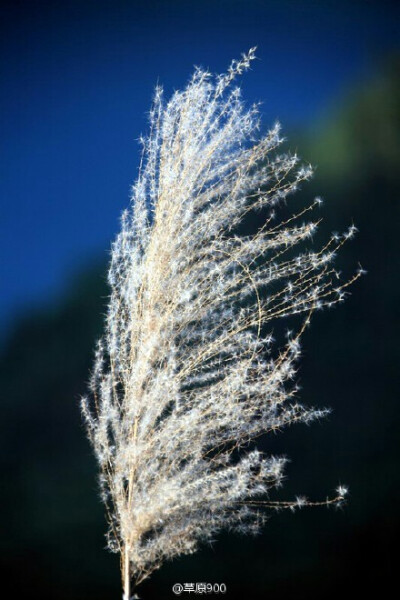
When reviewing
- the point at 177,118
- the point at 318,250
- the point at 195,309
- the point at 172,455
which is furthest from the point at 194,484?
the point at 177,118

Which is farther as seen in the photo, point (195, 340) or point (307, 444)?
point (307, 444)

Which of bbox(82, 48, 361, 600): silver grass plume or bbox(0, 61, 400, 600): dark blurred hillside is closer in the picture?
bbox(82, 48, 361, 600): silver grass plume

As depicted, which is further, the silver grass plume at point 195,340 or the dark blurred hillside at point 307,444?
the dark blurred hillside at point 307,444

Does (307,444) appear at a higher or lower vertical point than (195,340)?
lower

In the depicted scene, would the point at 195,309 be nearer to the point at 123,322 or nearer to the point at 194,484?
the point at 123,322
